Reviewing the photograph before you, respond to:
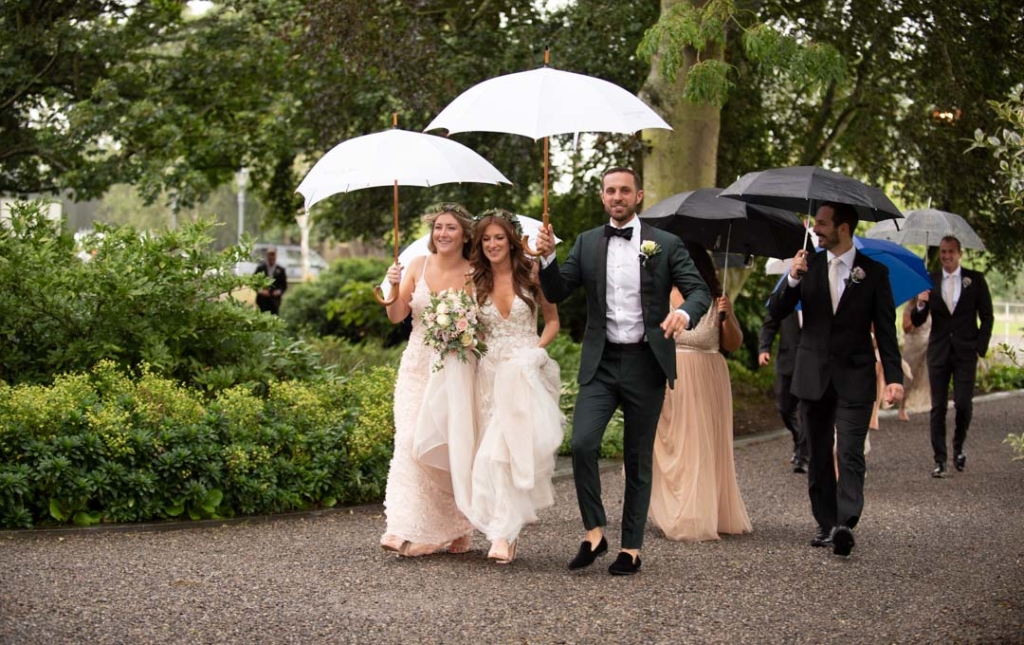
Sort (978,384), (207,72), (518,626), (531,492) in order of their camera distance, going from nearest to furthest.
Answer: (518,626), (531,492), (207,72), (978,384)

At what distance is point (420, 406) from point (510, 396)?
0.57m

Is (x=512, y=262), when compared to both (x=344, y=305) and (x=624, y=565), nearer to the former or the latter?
(x=624, y=565)

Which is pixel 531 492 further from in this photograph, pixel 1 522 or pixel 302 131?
pixel 302 131

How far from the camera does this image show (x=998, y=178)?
609 inches

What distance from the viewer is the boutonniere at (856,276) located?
24.8 feet

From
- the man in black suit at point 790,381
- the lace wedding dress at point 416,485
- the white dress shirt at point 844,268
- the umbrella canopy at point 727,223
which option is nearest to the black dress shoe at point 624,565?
the lace wedding dress at point 416,485

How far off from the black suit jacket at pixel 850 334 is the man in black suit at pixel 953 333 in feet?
13.4

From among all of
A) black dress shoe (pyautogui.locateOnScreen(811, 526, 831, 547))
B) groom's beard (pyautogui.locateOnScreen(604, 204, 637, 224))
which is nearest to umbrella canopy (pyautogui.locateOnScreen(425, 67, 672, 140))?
groom's beard (pyautogui.locateOnScreen(604, 204, 637, 224))

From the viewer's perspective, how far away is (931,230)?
11398 mm

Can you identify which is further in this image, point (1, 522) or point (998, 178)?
point (998, 178)

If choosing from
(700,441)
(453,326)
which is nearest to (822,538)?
(700,441)

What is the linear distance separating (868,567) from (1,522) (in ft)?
16.5

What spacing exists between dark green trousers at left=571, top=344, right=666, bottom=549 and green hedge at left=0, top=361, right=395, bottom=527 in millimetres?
2642

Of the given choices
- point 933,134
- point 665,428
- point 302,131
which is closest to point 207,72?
point 302,131
